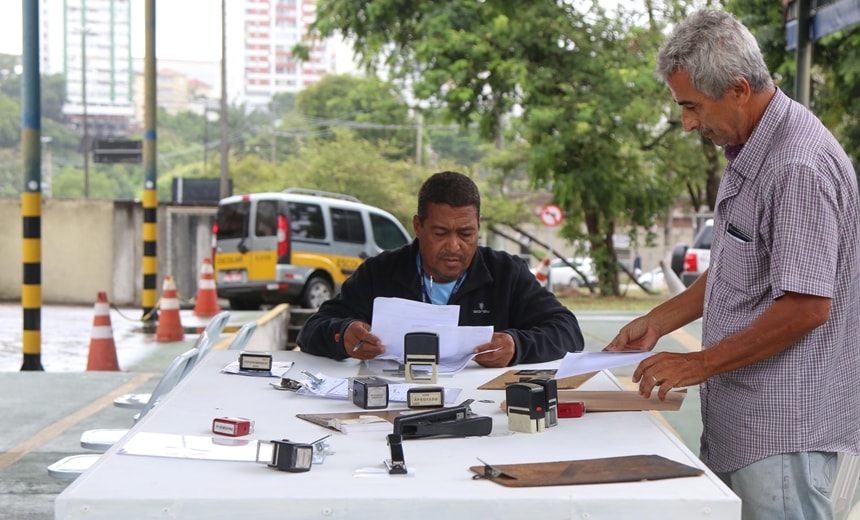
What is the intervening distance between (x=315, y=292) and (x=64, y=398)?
30.3 ft

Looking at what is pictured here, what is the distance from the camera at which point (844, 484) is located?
2.79 meters

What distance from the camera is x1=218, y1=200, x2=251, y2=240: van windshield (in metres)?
16.8

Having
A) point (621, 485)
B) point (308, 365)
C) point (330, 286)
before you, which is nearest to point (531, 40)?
point (330, 286)

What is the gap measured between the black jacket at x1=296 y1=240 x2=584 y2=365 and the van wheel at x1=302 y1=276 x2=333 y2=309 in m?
12.0

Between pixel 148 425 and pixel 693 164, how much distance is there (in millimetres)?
22125

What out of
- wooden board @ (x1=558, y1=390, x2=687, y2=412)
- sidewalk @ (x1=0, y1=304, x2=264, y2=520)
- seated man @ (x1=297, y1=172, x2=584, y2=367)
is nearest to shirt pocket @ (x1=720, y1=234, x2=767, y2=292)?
wooden board @ (x1=558, y1=390, x2=687, y2=412)

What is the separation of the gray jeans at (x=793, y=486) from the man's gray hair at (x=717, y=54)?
85cm

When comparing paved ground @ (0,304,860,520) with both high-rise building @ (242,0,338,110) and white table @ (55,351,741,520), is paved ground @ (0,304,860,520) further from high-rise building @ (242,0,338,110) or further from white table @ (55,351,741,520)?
high-rise building @ (242,0,338,110)

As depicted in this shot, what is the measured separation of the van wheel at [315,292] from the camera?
16359 millimetres

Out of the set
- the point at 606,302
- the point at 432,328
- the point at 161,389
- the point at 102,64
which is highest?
the point at 102,64

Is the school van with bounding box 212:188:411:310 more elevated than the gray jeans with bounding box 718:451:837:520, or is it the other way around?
the gray jeans with bounding box 718:451:837:520

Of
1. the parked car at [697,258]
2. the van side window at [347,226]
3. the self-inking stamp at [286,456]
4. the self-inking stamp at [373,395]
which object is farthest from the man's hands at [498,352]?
the van side window at [347,226]

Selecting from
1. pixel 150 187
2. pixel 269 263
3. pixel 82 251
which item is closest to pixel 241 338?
pixel 150 187

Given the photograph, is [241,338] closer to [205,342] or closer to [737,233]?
[205,342]
